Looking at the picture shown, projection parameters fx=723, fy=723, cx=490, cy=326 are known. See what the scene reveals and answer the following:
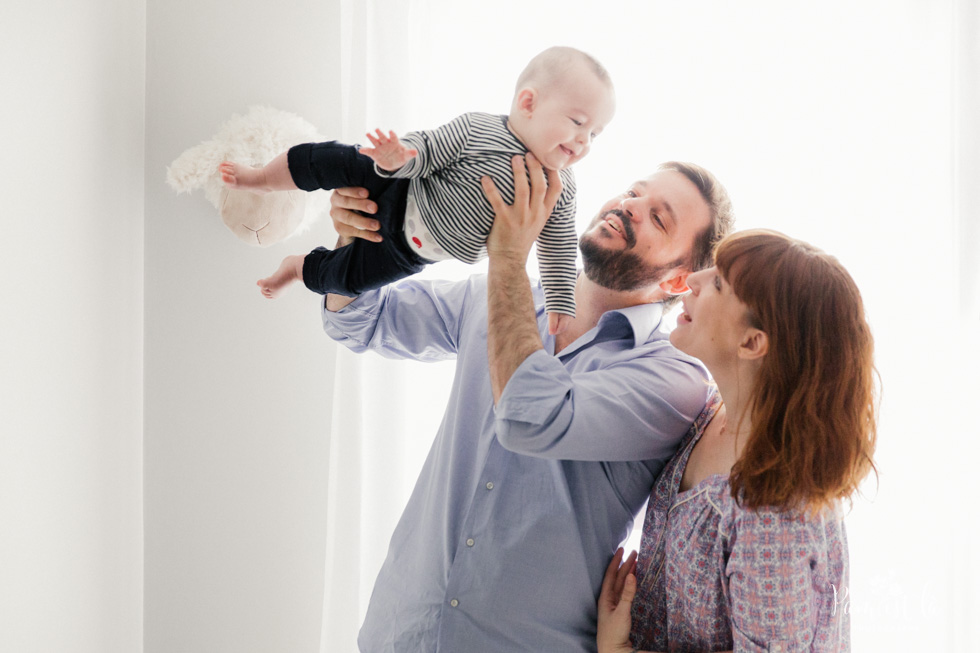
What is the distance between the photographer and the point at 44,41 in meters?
1.52

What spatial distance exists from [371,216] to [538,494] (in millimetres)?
640

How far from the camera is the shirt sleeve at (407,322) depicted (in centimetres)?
169

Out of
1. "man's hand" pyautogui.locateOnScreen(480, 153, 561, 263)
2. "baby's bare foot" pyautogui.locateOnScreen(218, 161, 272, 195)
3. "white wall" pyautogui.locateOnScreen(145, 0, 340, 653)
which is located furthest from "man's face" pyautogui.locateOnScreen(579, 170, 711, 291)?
"white wall" pyautogui.locateOnScreen(145, 0, 340, 653)

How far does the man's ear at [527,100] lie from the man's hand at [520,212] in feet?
0.26

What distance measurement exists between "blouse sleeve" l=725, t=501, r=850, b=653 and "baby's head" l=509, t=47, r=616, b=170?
0.71 metres

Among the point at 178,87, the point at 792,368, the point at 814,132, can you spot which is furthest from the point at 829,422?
the point at 178,87

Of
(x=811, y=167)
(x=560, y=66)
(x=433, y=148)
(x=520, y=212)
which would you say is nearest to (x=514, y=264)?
(x=520, y=212)

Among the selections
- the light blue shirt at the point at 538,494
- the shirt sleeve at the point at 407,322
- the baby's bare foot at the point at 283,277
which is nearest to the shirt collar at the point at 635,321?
the light blue shirt at the point at 538,494

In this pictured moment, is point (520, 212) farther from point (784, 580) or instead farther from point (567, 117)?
point (784, 580)

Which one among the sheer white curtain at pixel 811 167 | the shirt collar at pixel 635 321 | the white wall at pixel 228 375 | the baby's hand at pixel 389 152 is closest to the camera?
the baby's hand at pixel 389 152

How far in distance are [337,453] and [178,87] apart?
108 cm

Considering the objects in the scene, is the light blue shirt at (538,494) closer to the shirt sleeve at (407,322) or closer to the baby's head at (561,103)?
the shirt sleeve at (407,322)

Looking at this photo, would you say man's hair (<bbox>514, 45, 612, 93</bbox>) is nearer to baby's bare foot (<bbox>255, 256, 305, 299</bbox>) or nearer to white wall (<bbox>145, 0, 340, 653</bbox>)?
baby's bare foot (<bbox>255, 256, 305, 299</bbox>)

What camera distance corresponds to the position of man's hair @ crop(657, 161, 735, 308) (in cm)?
161
